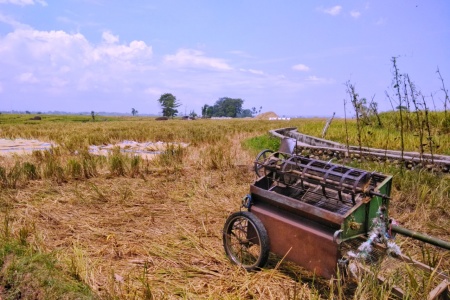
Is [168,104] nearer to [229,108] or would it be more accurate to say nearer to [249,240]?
[229,108]

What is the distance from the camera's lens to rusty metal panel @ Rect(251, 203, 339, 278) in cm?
270

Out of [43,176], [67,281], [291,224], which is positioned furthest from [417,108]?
[43,176]

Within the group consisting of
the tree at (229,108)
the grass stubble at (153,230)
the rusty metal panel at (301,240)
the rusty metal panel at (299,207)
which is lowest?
the grass stubble at (153,230)

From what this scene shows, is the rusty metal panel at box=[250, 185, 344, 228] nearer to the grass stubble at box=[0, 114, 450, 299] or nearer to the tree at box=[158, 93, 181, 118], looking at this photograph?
the grass stubble at box=[0, 114, 450, 299]

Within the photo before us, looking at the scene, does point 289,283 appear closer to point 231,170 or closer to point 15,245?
point 15,245

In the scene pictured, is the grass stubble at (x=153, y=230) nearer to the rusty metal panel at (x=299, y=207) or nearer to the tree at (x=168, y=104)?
the rusty metal panel at (x=299, y=207)

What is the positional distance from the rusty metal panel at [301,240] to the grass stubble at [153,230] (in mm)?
187

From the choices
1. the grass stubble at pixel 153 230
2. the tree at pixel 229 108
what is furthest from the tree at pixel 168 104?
the grass stubble at pixel 153 230

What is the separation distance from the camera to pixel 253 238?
129 inches

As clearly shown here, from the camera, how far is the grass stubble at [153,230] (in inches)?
113

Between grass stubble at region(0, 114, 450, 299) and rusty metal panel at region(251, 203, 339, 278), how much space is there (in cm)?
19

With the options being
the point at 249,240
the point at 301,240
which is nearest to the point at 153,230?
the point at 249,240

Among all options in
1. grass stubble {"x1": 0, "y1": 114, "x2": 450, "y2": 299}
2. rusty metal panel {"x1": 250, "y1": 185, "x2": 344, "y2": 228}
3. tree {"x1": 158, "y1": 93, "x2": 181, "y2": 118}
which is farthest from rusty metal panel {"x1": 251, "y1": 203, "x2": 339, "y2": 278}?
tree {"x1": 158, "y1": 93, "x2": 181, "y2": 118}

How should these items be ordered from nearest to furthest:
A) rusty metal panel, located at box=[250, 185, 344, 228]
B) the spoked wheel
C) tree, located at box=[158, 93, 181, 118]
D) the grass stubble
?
rusty metal panel, located at box=[250, 185, 344, 228], the grass stubble, the spoked wheel, tree, located at box=[158, 93, 181, 118]
